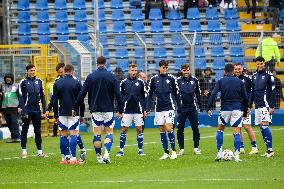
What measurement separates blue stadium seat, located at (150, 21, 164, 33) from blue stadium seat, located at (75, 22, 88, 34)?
117 inches

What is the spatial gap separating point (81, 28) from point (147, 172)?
24.3 m

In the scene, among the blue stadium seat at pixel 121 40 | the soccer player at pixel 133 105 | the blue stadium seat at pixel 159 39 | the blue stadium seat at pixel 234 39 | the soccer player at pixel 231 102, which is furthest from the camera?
the blue stadium seat at pixel 234 39

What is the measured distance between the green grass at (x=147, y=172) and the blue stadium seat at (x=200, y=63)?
11376 millimetres

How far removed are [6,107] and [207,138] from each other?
6660 millimetres

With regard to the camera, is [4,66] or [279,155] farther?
[4,66]

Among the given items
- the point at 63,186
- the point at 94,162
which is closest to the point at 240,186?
the point at 63,186

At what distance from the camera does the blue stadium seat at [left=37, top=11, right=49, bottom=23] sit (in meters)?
43.9

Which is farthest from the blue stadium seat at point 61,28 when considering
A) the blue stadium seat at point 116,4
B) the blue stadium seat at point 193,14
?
the blue stadium seat at point 193,14

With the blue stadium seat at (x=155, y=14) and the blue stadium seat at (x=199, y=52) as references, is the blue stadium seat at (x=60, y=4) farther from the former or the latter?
the blue stadium seat at (x=199, y=52)

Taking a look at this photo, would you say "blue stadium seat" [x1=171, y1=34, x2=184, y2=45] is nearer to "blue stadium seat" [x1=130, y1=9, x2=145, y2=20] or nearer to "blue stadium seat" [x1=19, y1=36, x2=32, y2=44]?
"blue stadium seat" [x1=130, y1=9, x2=145, y2=20]

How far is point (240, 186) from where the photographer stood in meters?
16.9

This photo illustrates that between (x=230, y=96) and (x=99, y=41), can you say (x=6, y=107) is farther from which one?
(x=230, y=96)

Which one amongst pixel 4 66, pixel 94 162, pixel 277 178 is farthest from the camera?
pixel 4 66

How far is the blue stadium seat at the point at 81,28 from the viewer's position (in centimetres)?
4350
